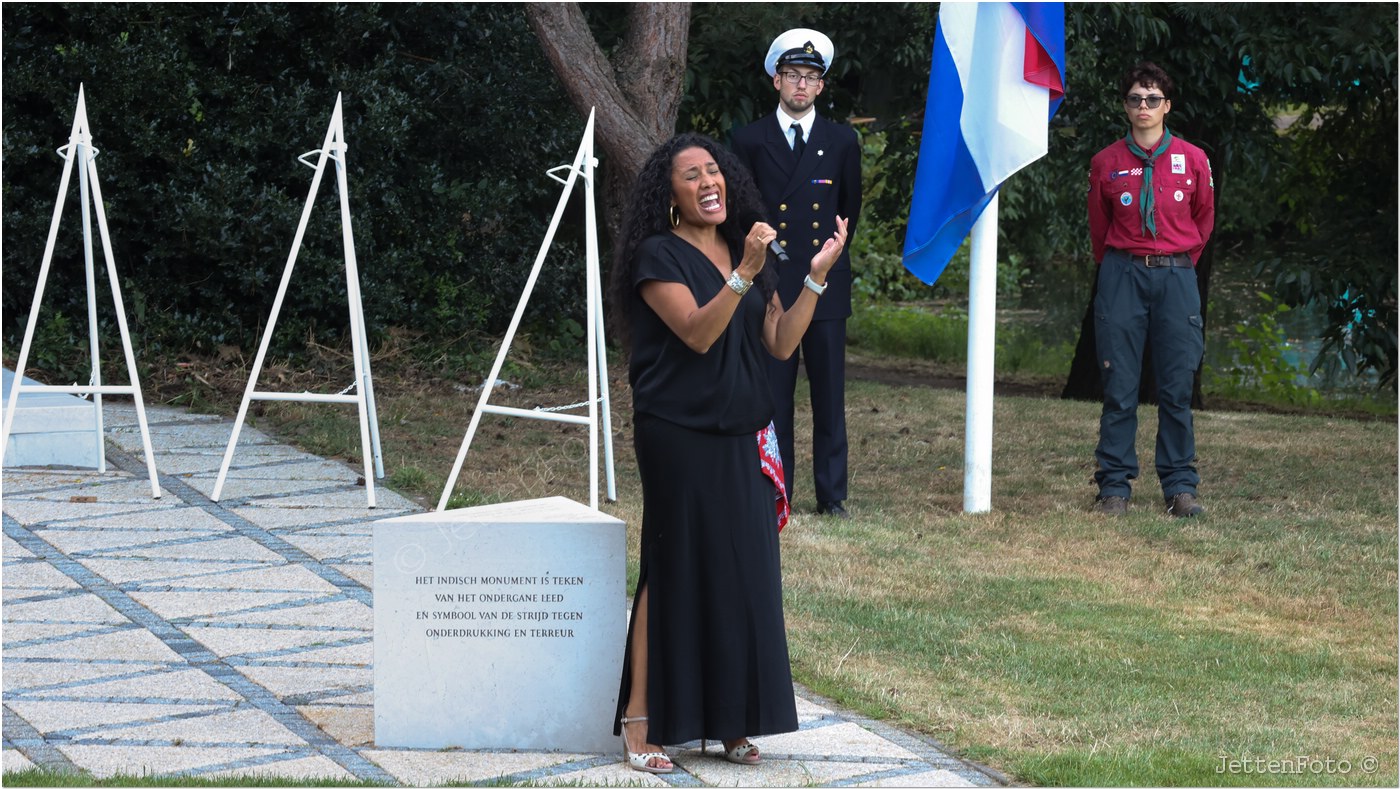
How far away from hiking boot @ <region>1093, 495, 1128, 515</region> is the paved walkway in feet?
9.95

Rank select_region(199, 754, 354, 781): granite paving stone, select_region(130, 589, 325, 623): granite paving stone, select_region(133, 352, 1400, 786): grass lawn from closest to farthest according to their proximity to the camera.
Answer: select_region(199, 754, 354, 781): granite paving stone → select_region(133, 352, 1400, 786): grass lawn → select_region(130, 589, 325, 623): granite paving stone

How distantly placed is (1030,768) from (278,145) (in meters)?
8.33

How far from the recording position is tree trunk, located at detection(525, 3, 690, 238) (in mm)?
10109

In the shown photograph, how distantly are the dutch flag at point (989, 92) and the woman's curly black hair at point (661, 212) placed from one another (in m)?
3.14

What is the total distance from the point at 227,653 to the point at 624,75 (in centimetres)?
632

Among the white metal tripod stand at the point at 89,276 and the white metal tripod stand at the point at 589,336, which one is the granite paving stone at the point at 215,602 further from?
the white metal tripod stand at the point at 89,276

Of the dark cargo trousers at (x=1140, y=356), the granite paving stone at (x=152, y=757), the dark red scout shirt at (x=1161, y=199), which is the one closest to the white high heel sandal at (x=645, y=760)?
the granite paving stone at (x=152, y=757)

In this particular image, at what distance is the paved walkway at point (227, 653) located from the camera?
4.14 metres

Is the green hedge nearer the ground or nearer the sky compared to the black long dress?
nearer the sky

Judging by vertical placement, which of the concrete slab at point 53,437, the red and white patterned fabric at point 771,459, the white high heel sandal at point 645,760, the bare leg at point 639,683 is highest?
the red and white patterned fabric at point 771,459

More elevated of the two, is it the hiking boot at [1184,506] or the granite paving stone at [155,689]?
the hiking boot at [1184,506]

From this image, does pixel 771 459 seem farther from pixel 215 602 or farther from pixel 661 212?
pixel 215 602

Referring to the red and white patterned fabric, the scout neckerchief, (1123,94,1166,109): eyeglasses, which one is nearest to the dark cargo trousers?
the scout neckerchief

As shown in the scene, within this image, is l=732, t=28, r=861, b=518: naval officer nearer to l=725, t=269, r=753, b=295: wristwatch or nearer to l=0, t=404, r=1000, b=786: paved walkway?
l=0, t=404, r=1000, b=786: paved walkway
